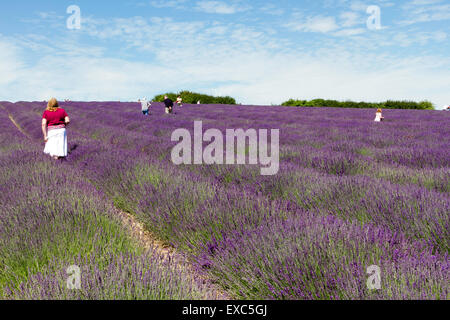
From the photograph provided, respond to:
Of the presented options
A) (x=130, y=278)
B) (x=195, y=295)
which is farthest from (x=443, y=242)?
(x=130, y=278)

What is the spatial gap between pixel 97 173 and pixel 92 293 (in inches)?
146

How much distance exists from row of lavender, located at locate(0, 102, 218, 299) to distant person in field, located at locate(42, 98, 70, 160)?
98.8 inches

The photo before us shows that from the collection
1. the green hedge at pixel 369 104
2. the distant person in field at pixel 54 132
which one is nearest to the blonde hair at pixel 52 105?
the distant person in field at pixel 54 132

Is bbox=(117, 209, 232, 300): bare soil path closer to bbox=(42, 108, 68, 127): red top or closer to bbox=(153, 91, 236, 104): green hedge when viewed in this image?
bbox=(42, 108, 68, 127): red top

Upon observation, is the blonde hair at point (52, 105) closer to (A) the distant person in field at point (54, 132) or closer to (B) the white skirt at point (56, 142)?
(A) the distant person in field at point (54, 132)

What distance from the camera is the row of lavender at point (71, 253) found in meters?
1.38

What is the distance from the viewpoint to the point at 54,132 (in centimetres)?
609

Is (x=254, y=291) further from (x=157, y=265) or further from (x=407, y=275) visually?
(x=407, y=275)

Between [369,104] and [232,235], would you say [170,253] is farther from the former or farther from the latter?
[369,104]

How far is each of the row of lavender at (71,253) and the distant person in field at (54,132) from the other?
8.23 ft

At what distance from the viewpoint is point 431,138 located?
773 cm

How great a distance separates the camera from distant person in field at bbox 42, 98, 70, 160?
609cm

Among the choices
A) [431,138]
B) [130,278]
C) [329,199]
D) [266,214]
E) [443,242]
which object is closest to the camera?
[130,278]

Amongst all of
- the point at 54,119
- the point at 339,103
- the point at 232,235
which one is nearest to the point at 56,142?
the point at 54,119
